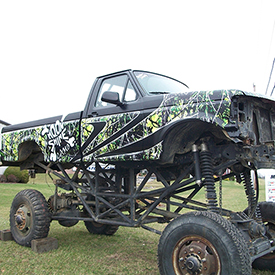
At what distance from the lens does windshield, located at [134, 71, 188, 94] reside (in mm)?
4805

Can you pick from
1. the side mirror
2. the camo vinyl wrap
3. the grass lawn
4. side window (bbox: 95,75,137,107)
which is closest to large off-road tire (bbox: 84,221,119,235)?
the grass lawn

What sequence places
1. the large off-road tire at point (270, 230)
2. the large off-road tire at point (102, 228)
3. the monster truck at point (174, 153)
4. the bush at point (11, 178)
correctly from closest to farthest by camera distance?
the monster truck at point (174, 153) → the large off-road tire at point (270, 230) → the large off-road tire at point (102, 228) → the bush at point (11, 178)

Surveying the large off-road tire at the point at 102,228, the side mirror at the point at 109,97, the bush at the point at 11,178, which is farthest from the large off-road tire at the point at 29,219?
the bush at the point at 11,178

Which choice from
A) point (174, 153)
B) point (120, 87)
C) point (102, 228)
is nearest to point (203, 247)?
point (174, 153)

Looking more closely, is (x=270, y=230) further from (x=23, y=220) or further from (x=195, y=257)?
(x=23, y=220)

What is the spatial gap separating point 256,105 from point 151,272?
110 inches

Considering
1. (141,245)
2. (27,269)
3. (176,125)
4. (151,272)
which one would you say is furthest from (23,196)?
(176,125)

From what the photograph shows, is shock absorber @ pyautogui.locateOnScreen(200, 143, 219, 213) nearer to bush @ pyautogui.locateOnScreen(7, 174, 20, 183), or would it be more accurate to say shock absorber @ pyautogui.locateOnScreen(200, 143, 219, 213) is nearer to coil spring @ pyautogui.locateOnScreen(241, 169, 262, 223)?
coil spring @ pyautogui.locateOnScreen(241, 169, 262, 223)

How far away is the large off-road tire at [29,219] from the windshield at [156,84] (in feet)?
9.83

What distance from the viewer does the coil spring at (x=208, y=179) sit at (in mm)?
3912

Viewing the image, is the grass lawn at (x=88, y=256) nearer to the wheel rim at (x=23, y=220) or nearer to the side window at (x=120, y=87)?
the wheel rim at (x=23, y=220)

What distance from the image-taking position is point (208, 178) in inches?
157

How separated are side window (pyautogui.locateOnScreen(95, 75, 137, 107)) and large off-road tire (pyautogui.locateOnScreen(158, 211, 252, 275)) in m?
2.05

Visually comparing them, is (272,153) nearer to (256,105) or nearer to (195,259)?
(256,105)
